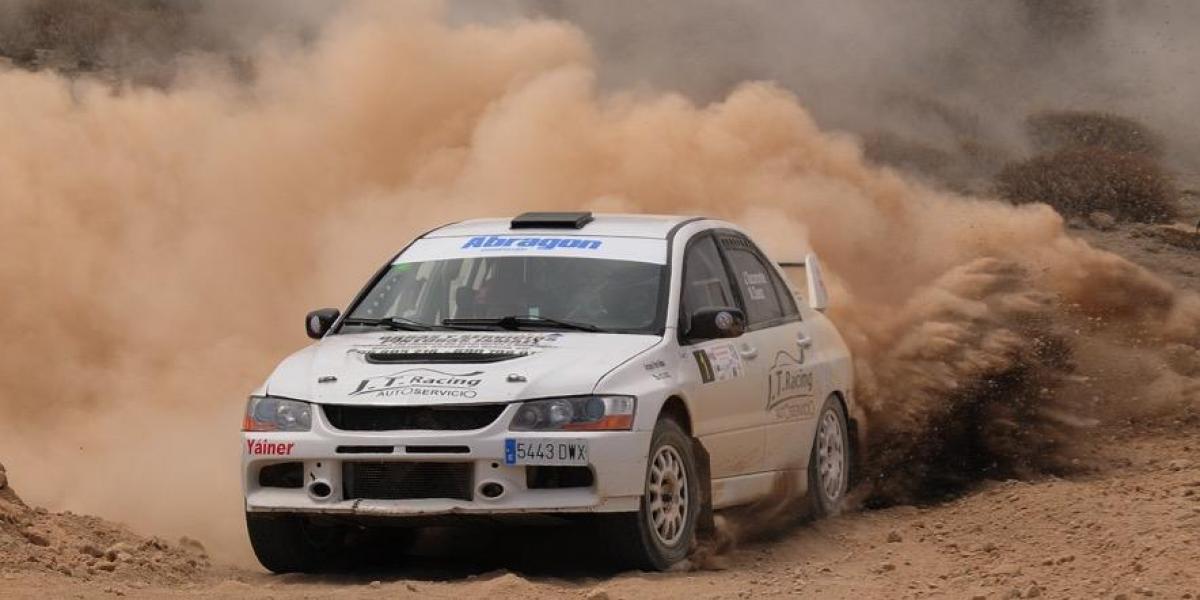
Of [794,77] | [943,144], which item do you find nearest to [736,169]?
[943,144]

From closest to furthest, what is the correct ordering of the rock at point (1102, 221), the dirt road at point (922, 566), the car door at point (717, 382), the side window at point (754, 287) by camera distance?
the dirt road at point (922, 566) < the car door at point (717, 382) < the side window at point (754, 287) < the rock at point (1102, 221)

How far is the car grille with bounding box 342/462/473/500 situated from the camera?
824 centimetres

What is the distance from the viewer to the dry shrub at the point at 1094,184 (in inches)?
925

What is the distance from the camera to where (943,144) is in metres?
28.8

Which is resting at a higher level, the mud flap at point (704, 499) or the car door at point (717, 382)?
the car door at point (717, 382)

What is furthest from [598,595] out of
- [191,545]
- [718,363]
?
[191,545]

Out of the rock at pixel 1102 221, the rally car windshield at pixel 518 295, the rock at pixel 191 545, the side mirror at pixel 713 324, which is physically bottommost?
the rock at pixel 191 545

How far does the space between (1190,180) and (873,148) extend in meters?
4.34

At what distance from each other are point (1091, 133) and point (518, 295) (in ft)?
69.1

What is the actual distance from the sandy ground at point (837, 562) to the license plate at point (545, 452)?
17.5 inches

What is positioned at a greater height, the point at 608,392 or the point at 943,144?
the point at 943,144

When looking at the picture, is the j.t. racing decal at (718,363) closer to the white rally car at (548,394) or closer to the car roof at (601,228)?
the white rally car at (548,394)

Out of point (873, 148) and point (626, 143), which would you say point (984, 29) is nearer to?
point (873, 148)

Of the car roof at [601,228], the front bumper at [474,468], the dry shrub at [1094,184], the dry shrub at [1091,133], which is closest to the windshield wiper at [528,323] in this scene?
the car roof at [601,228]
